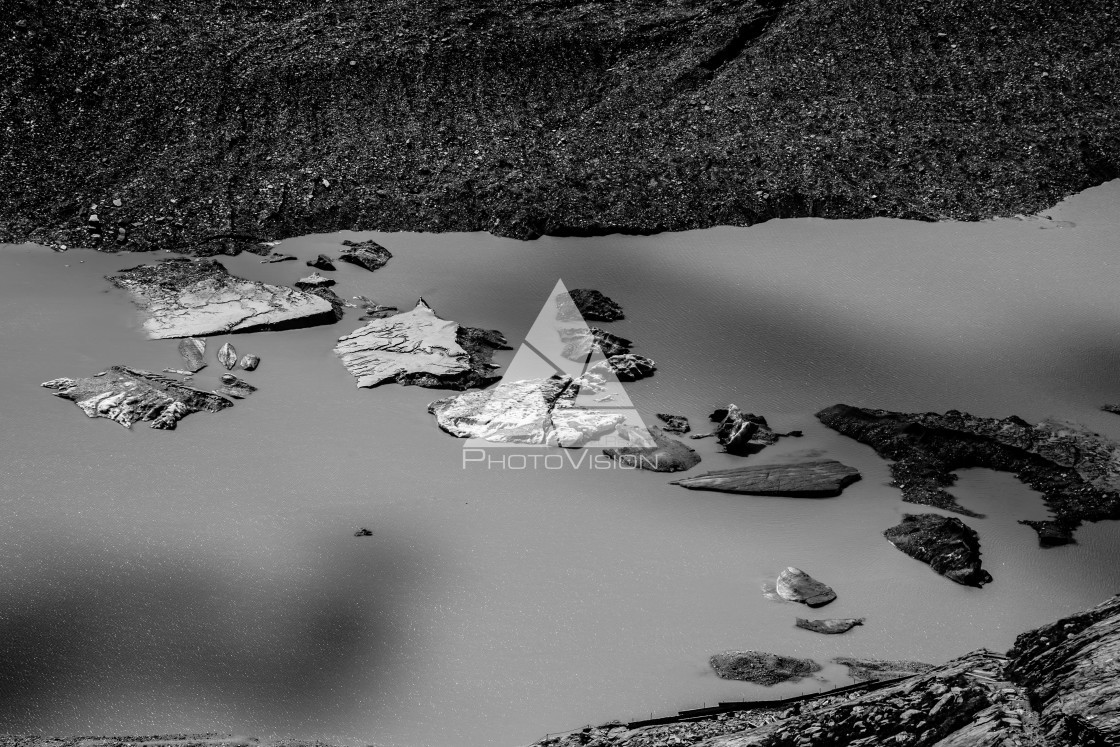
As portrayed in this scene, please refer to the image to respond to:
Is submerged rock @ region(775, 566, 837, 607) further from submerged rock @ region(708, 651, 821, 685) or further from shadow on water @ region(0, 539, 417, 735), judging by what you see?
shadow on water @ region(0, 539, 417, 735)

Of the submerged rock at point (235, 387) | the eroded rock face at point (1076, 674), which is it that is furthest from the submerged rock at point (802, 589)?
the submerged rock at point (235, 387)

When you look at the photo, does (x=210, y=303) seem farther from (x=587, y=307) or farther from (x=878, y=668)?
(x=878, y=668)

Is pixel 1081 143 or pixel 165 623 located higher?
pixel 1081 143

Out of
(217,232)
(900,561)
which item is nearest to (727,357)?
(900,561)

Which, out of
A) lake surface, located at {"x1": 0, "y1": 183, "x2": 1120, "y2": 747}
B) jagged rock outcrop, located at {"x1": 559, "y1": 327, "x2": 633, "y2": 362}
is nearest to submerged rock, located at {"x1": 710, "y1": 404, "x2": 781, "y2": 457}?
lake surface, located at {"x1": 0, "y1": 183, "x2": 1120, "y2": 747}

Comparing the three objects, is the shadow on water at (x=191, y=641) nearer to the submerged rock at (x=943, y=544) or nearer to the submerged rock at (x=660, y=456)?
the submerged rock at (x=660, y=456)

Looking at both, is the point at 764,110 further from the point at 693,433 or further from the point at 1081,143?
the point at 693,433
